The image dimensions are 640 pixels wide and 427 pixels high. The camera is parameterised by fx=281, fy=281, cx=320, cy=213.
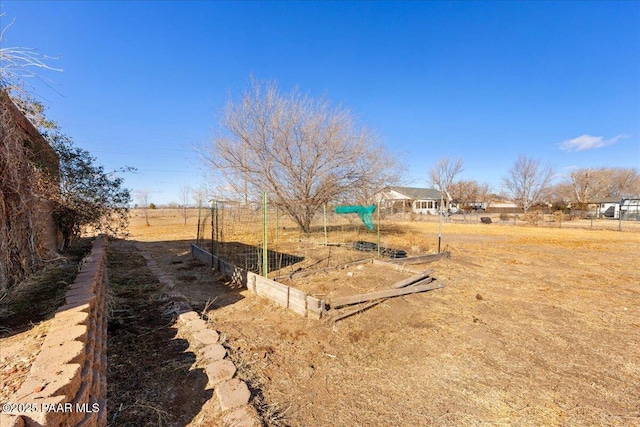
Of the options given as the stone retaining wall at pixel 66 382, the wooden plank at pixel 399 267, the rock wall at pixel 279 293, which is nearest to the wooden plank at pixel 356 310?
the rock wall at pixel 279 293

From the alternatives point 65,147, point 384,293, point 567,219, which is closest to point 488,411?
point 384,293

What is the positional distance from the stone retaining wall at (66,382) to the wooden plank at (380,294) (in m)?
2.59

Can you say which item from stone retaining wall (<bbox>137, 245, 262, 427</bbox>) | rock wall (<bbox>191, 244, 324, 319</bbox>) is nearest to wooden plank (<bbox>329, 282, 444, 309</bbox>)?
rock wall (<bbox>191, 244, 324, 319</bbox>)

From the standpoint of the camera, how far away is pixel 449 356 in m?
2.90

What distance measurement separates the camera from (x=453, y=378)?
2.52 m

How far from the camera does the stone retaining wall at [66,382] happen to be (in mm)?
1324

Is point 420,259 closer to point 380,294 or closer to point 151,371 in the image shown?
point 380,294

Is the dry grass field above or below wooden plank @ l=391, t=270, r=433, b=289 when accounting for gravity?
below

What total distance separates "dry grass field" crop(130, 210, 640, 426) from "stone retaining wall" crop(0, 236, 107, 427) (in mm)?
1066

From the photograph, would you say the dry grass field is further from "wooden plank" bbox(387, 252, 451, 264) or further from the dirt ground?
"wooden plank" bbox(387, 252, 451, 264)

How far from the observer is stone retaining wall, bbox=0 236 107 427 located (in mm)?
1324

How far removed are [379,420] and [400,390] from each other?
42cm

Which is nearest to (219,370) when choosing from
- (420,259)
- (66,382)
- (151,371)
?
(151,371)

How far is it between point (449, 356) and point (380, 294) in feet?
5.19
